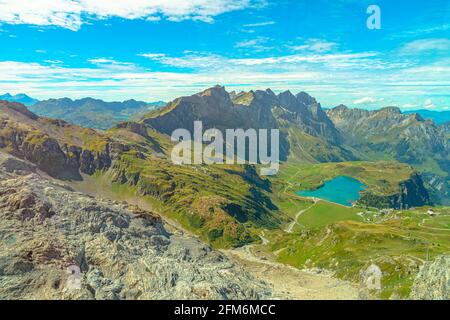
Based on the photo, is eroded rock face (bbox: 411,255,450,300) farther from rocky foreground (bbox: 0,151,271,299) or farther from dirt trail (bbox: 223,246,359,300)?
rocky foreground (bbox: 0,151,271,299)

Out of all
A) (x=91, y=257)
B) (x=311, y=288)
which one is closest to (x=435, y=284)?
(x=311, y=288)

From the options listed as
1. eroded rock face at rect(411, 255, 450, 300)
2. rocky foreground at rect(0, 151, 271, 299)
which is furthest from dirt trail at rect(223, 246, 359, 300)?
eroded rock face at rect(411, 255, 450, 300)

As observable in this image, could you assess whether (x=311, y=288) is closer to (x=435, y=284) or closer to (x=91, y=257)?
(x=435, y=284)

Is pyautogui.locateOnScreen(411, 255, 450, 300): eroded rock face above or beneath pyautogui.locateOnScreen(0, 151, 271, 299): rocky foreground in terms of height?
beneath

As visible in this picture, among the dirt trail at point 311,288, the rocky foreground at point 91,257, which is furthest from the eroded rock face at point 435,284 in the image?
the rocky foreground at point 91,257

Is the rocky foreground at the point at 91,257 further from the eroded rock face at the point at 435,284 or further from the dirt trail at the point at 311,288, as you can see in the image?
the eroded rock face at the point at 435,284

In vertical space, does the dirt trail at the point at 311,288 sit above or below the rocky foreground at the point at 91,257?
below
